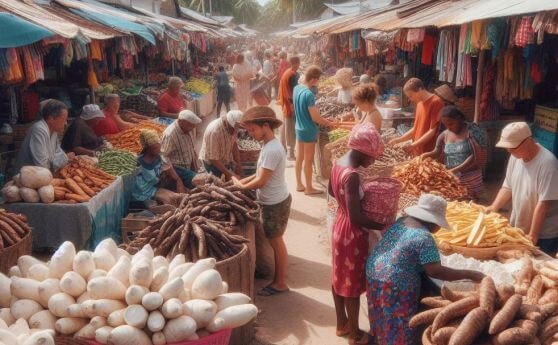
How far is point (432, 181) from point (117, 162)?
166 inches

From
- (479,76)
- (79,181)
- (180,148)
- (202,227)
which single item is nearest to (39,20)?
(79,181)

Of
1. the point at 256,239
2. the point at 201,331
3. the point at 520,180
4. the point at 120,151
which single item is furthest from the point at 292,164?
the point at 201,331

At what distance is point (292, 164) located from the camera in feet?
37.7

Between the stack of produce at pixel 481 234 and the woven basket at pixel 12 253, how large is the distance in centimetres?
368

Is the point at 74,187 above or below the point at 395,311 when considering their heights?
above

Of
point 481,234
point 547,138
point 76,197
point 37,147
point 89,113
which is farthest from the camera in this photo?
point 89,113

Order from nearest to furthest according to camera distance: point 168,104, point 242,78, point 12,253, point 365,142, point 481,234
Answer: point 365,142 < point 481,234 < point 12,253 < point 168,104 < point 242,78

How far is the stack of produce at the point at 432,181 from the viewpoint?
582cm

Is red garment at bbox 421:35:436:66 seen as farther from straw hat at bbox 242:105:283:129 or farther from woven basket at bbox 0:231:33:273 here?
woven basket at bbox 0:231:33:273

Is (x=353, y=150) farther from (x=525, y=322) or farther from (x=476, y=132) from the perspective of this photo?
(x=476, y=132)

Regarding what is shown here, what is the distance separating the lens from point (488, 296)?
2.84 metres

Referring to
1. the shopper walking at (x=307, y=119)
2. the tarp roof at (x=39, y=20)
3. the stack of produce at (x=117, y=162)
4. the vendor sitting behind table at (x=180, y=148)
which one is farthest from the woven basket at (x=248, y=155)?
the tarp roof at (x=39, y=20)

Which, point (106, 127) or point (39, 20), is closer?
point (39, 20)

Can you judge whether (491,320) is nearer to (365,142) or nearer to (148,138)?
(365,142)
